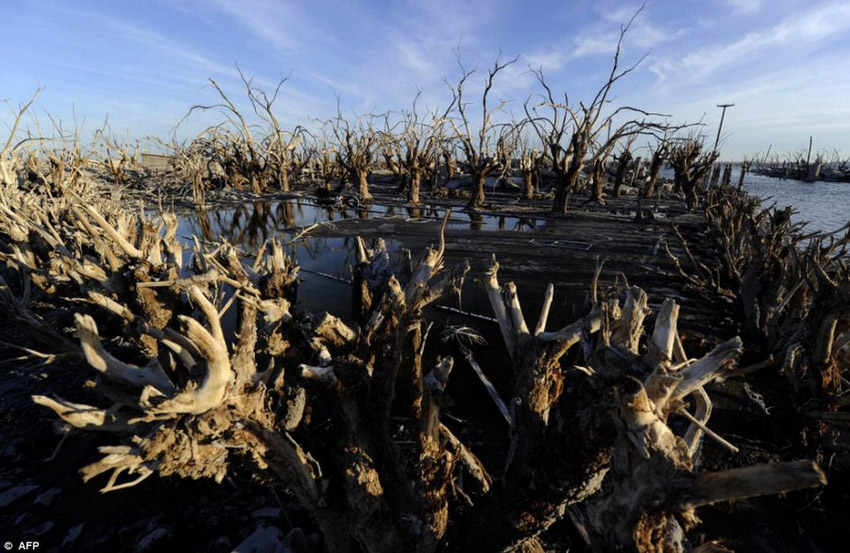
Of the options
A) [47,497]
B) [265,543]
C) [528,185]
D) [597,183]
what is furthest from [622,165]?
[47,497]

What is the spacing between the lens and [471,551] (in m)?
2.11

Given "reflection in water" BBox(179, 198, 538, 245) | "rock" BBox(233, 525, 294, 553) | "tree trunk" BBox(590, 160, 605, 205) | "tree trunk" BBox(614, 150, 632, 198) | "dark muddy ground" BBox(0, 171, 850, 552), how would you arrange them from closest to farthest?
1. "rock" BBox(233, 525, 294, 553)
2. "dark muddy ground" BBox(0, 171, 850, 552)
3. "reflection in water" BBox(179, 198, 538, 245)
4. "tree trunk" BBox(590, 160, 605, 205)
5. "tree trunk" BBox(614, 150, 632, 198)

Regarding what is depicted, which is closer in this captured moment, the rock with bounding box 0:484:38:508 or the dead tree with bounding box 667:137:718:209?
the rock with bounding box 0:484:38:508

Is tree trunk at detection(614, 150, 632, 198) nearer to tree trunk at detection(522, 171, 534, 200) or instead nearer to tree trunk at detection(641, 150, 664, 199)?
tree trunk at detection(641, 150, 664, 199)

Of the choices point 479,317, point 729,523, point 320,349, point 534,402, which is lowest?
point 729,523

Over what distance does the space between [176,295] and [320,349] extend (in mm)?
2560

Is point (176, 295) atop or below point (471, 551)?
→ atop

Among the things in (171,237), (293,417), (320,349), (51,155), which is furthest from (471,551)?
(51,155)

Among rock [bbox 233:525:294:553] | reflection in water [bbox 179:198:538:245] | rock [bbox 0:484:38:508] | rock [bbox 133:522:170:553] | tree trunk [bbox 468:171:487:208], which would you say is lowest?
rock [bbox 133:522:170:553]

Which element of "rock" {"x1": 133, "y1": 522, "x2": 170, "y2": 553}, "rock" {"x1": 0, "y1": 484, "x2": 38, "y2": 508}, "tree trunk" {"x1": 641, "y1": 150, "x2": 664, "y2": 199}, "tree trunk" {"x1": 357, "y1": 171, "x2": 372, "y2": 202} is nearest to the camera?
"rock" {"x1": 133, "y1": 522, "x2": 170, "y2": 553}

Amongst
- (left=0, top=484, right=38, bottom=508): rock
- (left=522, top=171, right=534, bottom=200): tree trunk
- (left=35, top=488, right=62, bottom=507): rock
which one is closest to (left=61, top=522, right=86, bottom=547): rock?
(left=35, top=488, right=62, bottom=507): rock

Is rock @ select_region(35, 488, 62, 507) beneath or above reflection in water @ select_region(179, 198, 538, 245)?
beneath

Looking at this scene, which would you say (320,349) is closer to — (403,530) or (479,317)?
(403,530)

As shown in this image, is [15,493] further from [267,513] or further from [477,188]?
[477,188]
